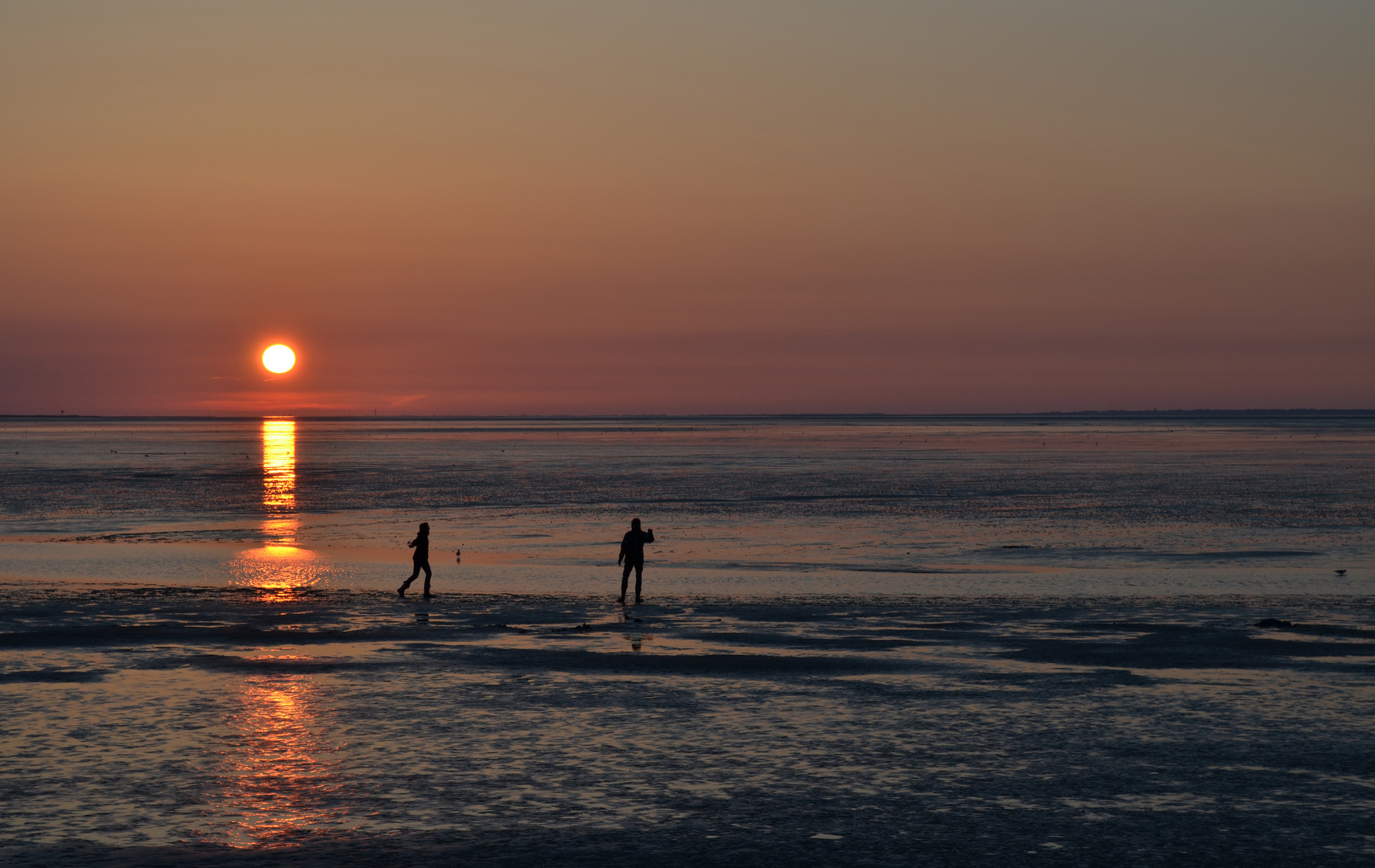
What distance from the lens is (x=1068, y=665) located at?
779 inches

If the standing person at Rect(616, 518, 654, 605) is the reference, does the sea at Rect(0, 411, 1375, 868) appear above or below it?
below

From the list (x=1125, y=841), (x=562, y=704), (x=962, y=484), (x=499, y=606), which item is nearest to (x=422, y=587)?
(x=499, y=606)

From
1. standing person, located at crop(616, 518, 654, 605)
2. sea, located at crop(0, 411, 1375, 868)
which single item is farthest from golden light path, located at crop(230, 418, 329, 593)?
standing person, located at crop(616, 518, 654, 605)

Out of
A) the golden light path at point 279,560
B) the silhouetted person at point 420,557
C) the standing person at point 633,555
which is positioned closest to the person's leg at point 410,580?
the silhouetted person at point 420,557

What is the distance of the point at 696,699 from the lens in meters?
17.3

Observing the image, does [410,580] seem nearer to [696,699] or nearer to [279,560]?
[279,560]

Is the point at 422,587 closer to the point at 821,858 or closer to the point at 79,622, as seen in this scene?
the point at 79,622

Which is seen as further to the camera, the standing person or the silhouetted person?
the silhouetted person

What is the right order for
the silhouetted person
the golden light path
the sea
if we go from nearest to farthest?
the sea
the silhouetted person
the golden light path

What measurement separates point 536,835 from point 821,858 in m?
2.50

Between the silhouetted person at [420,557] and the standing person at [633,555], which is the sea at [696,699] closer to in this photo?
the silhouetted person at [420,557]

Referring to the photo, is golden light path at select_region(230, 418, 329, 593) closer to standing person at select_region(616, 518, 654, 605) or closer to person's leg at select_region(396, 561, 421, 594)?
person's leg at select_region(396, 561, 421, 594)

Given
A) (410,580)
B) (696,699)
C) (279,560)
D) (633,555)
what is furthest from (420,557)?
(696,699)

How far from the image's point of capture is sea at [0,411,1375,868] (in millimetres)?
11453
